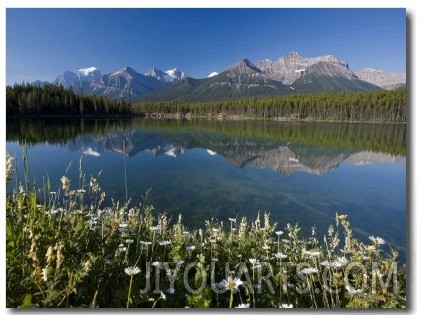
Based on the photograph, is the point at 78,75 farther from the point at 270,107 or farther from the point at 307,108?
the point at 270,107

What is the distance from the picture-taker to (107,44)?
4.64m

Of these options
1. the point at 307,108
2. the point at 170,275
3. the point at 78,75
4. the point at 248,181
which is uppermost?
the point at 307,108

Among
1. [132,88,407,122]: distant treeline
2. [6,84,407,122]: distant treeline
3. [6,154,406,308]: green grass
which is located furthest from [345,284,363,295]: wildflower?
[132,88,407,122]: distant treeline

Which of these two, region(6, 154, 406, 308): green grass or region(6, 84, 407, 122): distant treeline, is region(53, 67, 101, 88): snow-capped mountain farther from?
region(6, 84, 407, 122): distant treeline

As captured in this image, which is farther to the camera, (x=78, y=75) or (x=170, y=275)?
(x=78, y=75)

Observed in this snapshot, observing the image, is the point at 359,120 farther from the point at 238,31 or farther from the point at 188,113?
the point at 188,113

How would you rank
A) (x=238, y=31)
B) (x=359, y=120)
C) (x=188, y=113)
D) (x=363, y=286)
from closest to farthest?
(x=363, y=286)
(x=238, y=31)
(x=359, y=120)
(x=188, y=113)

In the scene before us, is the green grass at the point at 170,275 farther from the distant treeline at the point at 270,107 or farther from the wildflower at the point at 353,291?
the distant treeline at the point at 270,107

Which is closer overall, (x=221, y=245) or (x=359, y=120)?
(x=221, y=245)

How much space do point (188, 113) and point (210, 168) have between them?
95.1m

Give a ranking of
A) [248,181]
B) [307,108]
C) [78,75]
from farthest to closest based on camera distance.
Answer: [307,108]
[248,181]
[78,75]

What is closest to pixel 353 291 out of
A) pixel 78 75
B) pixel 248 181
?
pixel 78 75
